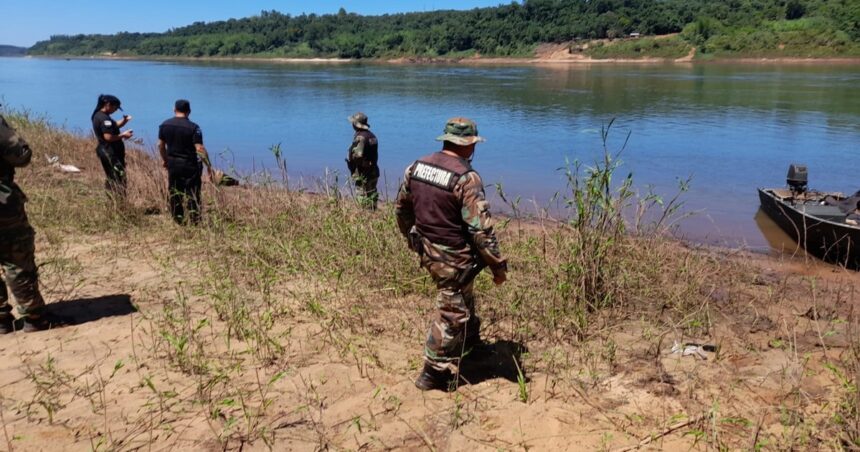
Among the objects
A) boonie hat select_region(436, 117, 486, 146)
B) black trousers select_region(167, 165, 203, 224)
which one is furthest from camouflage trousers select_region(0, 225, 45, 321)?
boonie hat select_region(436, 117, 486, 146)

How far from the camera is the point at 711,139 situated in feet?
60.4

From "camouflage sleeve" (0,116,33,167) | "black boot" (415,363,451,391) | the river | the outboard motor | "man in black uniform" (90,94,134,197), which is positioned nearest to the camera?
"black boot" (415,363,451,391)

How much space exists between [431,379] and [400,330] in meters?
0.80

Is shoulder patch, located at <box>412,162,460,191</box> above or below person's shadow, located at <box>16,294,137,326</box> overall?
above

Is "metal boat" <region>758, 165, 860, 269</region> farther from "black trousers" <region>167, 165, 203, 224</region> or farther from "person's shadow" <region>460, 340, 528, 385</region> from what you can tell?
"black trousers" <region>167, 165, 203, 224</region>

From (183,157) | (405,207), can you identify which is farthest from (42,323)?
(405,207)

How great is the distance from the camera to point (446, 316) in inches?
132

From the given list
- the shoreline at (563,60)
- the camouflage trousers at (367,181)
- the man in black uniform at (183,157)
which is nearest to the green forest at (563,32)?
the shoreline at (563,60)

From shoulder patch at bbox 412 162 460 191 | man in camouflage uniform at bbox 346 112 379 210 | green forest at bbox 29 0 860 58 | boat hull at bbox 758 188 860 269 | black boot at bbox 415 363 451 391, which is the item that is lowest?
boat hull at bbox 758 188 860 269

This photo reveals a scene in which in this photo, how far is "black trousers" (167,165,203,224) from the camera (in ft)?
20.7

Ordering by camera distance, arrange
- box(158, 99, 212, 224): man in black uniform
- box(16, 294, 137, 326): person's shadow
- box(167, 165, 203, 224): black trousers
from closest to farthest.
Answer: box(16, 294, 137, 326): person's shadow → box(158, 99, 212, 224): man in black uniform → box(167, 165, 203, 224): black trousers

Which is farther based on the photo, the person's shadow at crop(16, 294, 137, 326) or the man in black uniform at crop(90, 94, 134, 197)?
the man in black uniform at crop(90, 94, 134, 197)

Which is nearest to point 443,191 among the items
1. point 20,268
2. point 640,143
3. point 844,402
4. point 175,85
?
point 844,402

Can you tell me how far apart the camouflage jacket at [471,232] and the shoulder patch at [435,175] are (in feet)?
0.09
